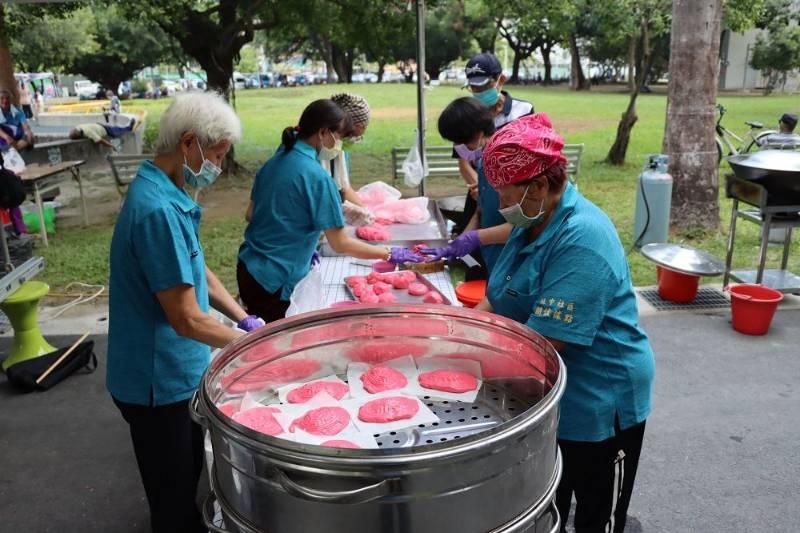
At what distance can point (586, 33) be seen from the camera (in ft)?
112

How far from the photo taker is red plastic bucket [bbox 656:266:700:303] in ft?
17.5

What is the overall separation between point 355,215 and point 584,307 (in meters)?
3.00

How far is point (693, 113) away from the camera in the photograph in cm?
678

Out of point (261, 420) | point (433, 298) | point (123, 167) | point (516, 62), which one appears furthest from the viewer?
point (516, 62)

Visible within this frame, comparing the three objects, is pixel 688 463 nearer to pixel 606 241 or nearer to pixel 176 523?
pixel 606 241

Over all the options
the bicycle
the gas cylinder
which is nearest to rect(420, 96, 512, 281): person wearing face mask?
the gas cylinder

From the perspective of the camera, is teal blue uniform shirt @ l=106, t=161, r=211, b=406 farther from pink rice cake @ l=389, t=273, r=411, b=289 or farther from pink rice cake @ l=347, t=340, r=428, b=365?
pink rice cake @ l=389, t=273, r=411, b=289

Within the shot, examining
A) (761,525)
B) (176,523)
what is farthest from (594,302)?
(761,525)

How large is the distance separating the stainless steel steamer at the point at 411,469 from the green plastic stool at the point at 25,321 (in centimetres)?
351

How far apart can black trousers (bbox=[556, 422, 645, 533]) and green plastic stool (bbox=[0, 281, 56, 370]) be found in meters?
3.85

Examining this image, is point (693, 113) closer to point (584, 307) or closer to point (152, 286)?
point (584, 307)

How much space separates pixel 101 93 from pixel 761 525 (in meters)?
42.3

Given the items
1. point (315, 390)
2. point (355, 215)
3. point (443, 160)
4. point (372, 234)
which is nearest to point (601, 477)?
point (315, 390)

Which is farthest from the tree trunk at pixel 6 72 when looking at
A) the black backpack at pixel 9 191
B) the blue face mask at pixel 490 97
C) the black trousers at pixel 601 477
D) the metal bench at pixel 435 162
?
the black trousers at pixel 601 477
